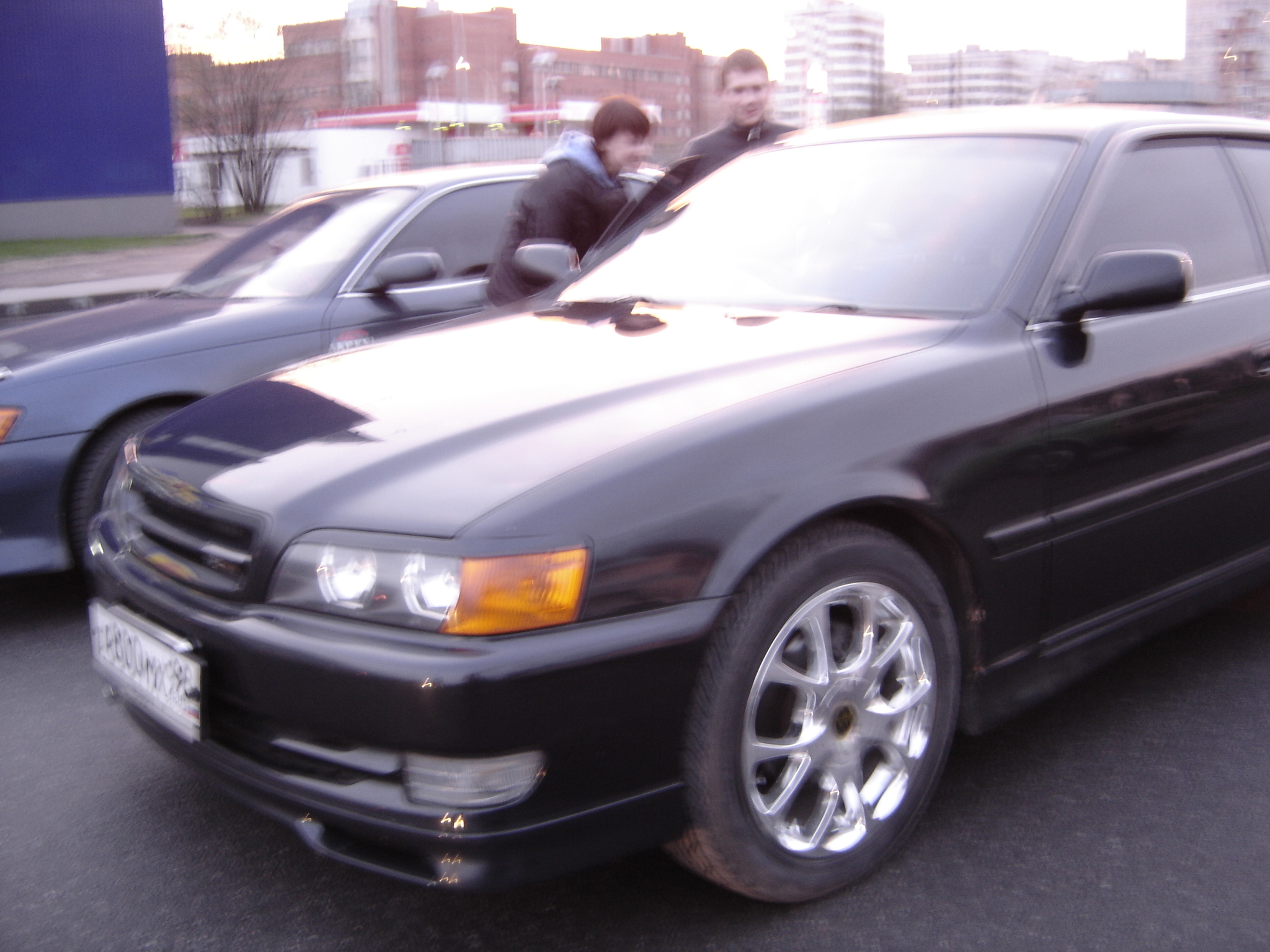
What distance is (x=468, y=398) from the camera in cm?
247

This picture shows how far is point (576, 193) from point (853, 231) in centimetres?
200

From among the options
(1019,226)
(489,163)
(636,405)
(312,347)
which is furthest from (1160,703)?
(489,163)

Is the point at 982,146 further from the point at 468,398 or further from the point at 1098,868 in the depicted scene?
the point at 1098,868

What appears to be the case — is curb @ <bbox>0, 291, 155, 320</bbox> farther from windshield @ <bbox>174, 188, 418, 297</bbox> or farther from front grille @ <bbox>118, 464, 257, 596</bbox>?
front grille @ <bbox>118, 464, 257, 596</bbox>

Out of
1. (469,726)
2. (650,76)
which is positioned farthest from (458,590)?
(650,76)

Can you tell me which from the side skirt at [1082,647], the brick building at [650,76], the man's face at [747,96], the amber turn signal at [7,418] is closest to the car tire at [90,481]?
the amber turn signal at [7,418]

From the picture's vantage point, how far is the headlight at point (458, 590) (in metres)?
1.92

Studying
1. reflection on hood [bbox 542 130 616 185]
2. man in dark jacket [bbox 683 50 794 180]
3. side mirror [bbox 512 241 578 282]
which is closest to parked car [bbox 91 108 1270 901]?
side mirror [bbox 512 241 578 282]

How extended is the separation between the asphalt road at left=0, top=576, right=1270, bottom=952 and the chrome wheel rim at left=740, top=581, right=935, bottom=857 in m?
0.18

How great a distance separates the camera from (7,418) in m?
3.93

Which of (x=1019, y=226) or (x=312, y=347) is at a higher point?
(x=1019, y=226)

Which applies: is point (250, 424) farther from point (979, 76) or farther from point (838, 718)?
point (979, 76)

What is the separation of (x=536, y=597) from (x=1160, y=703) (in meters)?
2.08

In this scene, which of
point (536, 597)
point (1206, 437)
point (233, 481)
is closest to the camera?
point (536, 597)
